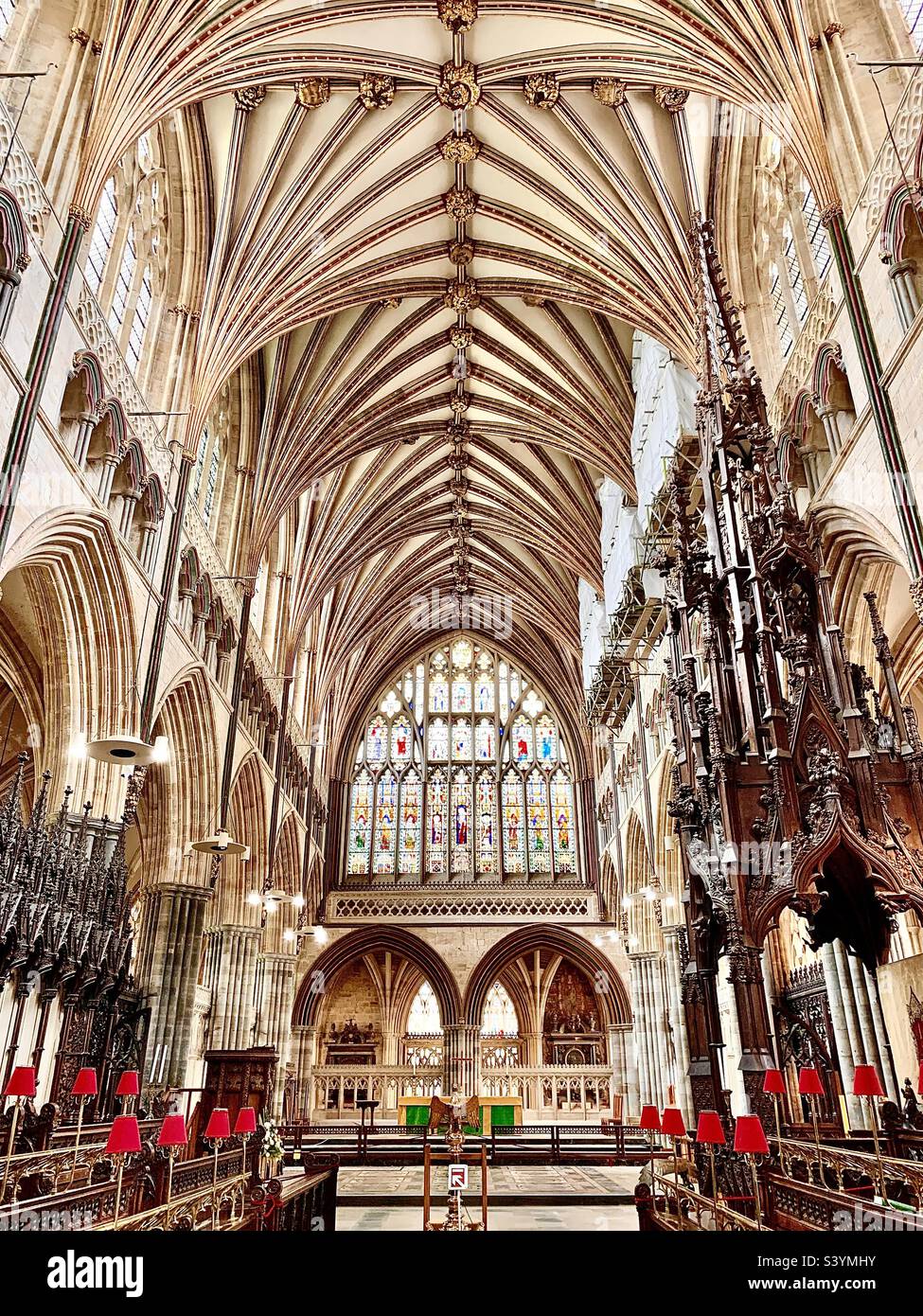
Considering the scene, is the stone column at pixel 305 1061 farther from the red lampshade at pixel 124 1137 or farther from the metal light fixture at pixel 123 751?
the red lampshade at pixel 124 1137

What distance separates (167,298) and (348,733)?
18615mm

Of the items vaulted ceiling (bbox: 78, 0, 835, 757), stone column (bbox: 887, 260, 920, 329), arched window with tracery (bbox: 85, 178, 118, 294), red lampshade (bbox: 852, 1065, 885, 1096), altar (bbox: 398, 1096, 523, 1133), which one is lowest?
altar (bbox: 398, 1096, 523, 1133)

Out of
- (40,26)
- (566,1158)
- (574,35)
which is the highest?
(574,35)

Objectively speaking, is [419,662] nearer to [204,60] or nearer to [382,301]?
[382,301]

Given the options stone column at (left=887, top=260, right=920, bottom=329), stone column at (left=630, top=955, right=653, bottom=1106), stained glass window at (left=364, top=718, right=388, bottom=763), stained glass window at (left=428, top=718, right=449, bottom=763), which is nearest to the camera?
stone column at (left=887, top=260, right=920, bottom=329)

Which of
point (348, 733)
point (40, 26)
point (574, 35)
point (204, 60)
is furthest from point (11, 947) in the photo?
point (348, 733)

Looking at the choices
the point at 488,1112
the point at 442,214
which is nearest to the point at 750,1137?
the point at 488,1112

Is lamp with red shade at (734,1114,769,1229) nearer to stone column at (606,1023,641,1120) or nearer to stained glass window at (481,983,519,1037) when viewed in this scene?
stone column at (606,1023,641,1120)

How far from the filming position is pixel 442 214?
17641 mm

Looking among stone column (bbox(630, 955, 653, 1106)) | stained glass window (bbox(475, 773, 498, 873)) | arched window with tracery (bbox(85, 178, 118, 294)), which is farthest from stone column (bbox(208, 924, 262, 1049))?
arched window with tracery (bbox(85, 178, 118, 294))

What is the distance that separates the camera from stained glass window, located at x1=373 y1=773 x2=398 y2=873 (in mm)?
29812

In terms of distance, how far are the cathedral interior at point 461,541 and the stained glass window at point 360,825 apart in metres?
0.68

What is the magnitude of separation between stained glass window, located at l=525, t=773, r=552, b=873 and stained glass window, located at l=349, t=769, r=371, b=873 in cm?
538
